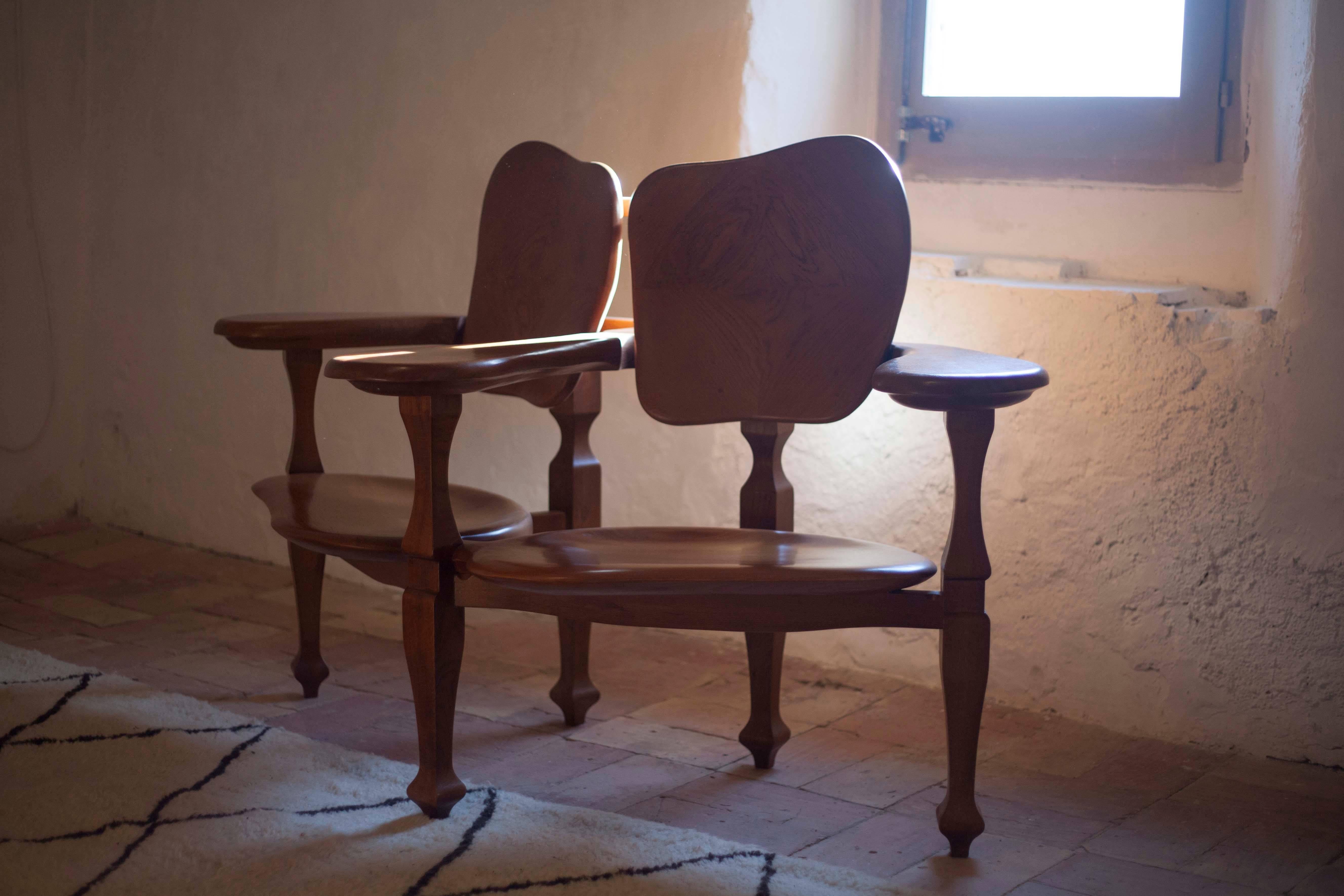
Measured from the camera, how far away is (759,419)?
7.09 ft

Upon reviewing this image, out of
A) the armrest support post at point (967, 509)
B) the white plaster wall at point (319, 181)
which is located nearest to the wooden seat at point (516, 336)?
the white plaster wall at point (319, 181)

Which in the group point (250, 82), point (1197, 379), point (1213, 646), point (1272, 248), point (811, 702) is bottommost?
point (811, 702)

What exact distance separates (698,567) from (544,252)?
953mm

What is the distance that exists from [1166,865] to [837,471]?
115 centimetres

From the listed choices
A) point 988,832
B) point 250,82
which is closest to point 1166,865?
point 988,832

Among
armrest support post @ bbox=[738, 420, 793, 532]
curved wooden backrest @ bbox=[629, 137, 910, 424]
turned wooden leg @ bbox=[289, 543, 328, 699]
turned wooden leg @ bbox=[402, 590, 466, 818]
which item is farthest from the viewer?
turned wooden leg @ bbox=[289, 543, 328, 699]

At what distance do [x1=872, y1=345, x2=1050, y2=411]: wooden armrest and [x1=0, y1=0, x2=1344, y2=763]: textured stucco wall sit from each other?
2.43ft

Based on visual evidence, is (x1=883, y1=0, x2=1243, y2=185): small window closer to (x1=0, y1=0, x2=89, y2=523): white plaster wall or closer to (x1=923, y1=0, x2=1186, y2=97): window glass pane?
(x1=923, y1=0, x2=1186, y2=97): window glass pane

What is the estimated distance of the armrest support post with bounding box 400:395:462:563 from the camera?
6.03ft

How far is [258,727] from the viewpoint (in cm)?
234

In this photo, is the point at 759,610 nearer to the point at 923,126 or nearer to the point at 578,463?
the point at 578,463

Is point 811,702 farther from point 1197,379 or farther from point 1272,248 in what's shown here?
point 1272,248

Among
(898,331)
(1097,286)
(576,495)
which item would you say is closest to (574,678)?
(576,495)

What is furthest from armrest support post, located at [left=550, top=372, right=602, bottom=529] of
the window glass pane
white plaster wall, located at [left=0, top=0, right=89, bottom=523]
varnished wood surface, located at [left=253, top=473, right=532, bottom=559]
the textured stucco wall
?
white plaster wall, located at [left=0, top=0, right=89, bottom=523]
